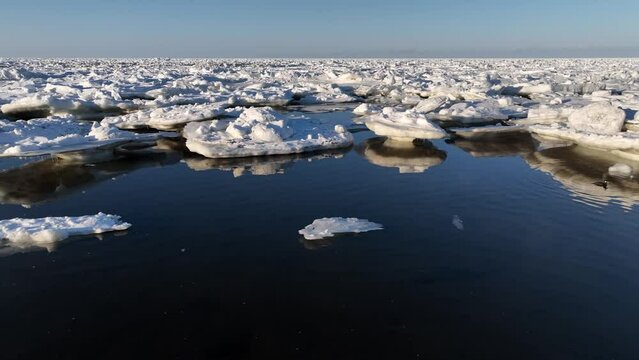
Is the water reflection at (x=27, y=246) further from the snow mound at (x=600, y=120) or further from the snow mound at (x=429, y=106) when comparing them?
the snow mound at (x=429, y=106)

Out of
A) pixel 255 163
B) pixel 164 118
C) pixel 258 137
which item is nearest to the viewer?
pixel 255 163

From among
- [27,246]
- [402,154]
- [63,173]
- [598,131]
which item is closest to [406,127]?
[402,154]

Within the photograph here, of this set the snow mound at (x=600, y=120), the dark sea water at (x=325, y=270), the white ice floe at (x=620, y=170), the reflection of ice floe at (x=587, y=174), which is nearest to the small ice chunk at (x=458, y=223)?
the dark sea water at (x=325, y=270)

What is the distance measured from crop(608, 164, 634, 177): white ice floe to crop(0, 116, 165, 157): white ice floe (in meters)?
16.1

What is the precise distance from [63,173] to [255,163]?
6.07 meters

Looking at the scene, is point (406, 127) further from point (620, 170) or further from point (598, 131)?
point (598, 131)

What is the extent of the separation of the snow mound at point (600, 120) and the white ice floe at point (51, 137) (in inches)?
675

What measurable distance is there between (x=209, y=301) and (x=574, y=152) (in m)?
16.0

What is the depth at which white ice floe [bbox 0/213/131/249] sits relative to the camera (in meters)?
9.47

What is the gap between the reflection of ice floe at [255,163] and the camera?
15.4m

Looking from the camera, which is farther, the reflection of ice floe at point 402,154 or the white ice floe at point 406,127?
the white ice floe at point 406,127

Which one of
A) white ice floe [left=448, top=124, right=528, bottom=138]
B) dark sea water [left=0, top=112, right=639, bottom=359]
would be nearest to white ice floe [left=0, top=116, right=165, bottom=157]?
dark sea water [left=0, top=112, right=639, bottom=359]

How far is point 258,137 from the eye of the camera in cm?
1742

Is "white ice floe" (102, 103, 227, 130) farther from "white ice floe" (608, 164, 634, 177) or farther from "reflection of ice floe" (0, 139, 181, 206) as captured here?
"white ice floe" (608, 164, 634, 177)
